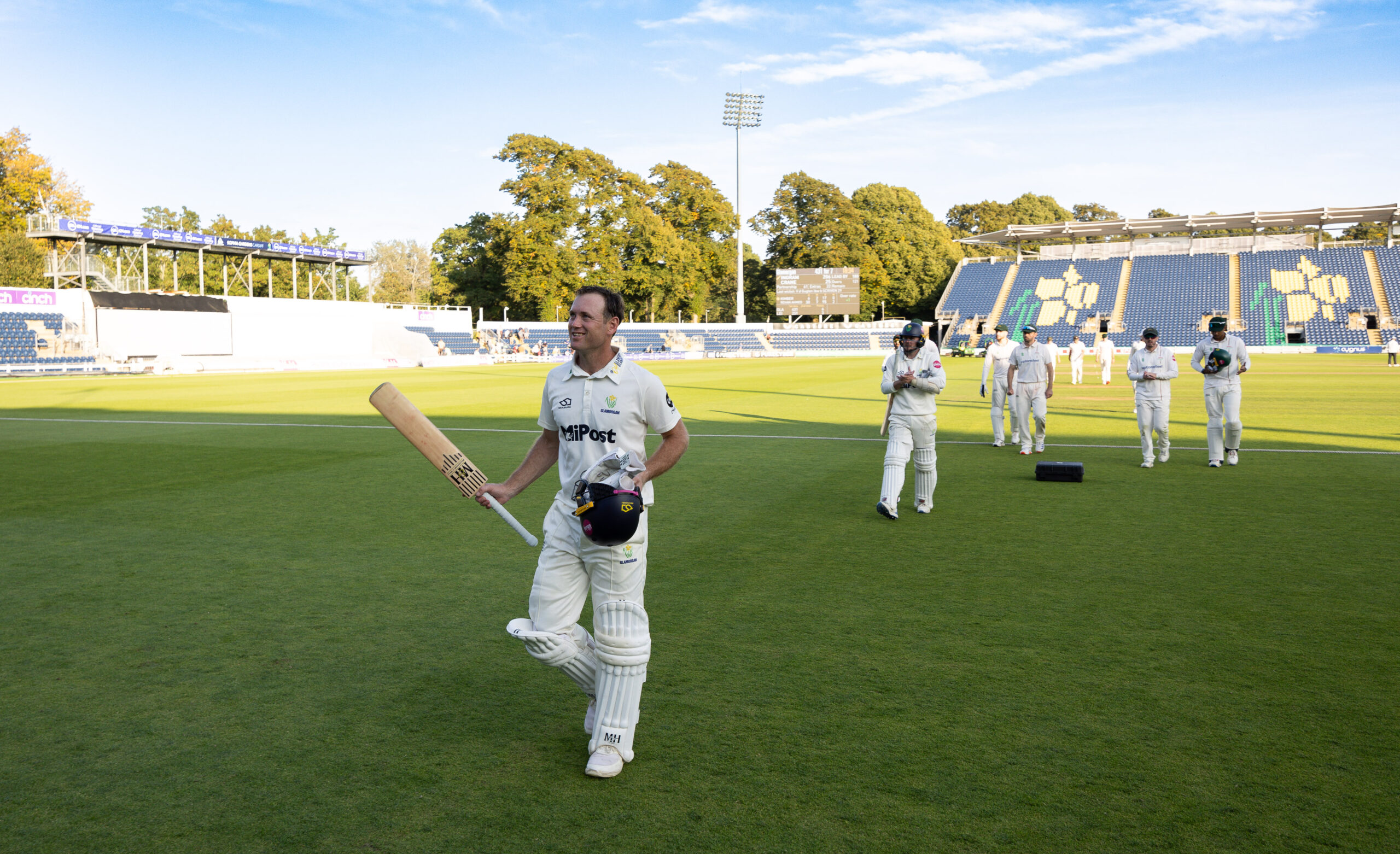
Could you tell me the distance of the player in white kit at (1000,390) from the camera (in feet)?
48.4

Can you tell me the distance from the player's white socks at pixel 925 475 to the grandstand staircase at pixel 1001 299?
203 feet

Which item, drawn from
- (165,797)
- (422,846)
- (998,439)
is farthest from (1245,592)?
(998,439)

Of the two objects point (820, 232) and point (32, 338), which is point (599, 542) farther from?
point (820, 232)

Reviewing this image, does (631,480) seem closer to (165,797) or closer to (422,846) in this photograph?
(422,846)

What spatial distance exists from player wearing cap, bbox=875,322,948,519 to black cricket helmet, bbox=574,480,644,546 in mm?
5861

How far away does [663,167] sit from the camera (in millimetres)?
77875

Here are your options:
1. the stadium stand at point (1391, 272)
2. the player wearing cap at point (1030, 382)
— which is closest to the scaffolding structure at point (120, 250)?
the player wearing cap at point (1030, 382)

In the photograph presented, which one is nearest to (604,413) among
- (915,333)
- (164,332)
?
(915,333)

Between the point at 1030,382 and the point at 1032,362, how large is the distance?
11.8 inches

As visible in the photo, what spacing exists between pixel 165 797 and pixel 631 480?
2.27m

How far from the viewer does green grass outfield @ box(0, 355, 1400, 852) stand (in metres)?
3.66

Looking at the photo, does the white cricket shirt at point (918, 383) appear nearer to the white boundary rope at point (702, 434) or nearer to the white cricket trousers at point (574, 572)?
the white cricket trousers at point (574, 572)

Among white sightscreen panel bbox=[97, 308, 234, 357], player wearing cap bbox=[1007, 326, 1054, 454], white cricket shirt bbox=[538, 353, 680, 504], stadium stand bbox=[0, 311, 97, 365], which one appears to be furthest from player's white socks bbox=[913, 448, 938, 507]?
white sightscreen panel bbox=[97, 308, 234, 357]

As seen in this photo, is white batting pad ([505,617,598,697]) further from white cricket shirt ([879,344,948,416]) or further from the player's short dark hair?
white cricket shirt ([879,344,948,416])
